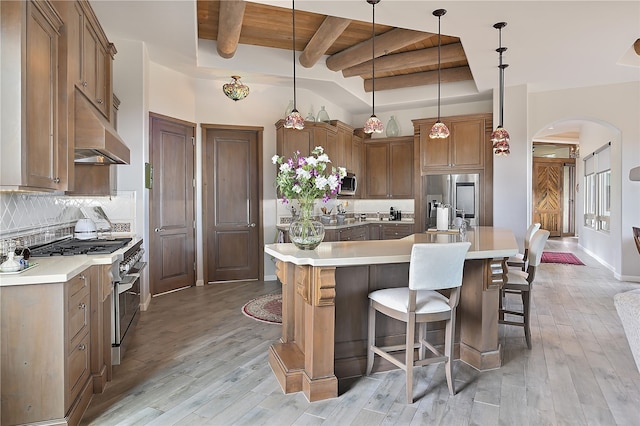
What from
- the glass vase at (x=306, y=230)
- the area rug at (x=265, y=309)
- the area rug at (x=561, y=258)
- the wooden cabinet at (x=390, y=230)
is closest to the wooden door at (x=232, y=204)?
the area rug at (x=265, y=309)

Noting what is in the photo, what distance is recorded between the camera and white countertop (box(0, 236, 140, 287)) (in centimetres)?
193

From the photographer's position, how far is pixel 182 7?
3564mm

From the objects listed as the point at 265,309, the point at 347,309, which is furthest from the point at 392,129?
the point at 347,309

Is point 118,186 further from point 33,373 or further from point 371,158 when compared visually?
point 371,158

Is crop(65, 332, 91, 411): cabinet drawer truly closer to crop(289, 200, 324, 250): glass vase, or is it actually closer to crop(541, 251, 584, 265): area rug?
crop(289, 200, 324, 250): glass vase

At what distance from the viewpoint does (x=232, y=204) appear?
5.93 meters

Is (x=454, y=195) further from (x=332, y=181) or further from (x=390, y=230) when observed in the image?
(x=332, y=181)

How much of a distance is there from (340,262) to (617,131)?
5989 millimetres

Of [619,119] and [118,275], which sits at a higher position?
[619,119]

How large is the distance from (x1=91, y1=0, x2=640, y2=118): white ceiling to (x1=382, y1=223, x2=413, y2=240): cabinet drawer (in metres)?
2.48

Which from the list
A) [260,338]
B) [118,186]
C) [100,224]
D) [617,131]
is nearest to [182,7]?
[118,186]

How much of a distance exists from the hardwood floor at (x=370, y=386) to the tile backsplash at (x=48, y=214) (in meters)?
1.14

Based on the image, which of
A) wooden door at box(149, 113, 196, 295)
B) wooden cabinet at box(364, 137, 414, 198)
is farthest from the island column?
wooden cabinet at box(364, 137, 414, 198)

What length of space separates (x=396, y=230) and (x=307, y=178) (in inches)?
184
